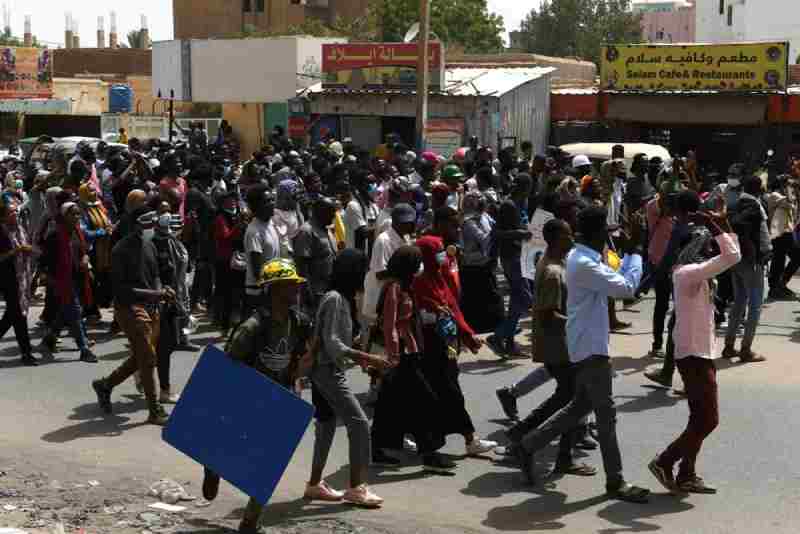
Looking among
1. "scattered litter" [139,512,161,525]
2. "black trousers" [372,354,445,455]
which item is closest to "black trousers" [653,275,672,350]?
"black trousers" [372,354,445,455]

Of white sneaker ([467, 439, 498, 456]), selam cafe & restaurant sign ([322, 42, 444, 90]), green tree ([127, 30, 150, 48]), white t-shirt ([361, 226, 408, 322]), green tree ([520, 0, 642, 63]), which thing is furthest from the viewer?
green tree ([127, 30, 150, 48])

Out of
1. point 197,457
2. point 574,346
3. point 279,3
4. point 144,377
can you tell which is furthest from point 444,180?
point 279,3

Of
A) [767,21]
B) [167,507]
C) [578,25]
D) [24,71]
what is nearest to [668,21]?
[578,25]

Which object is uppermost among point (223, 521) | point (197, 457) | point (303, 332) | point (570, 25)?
point (570, 25)

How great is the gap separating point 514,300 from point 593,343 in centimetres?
437

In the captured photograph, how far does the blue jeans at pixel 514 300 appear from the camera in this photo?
38.0ft

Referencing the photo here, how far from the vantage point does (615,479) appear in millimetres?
7387

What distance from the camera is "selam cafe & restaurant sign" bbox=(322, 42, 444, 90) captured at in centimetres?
2997

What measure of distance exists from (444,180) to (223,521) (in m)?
6.90

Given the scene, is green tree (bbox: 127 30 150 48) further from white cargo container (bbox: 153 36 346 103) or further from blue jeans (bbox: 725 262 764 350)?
blue jeans (bbox: 725 262 764 350)

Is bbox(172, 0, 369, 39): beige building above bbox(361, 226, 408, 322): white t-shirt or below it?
above

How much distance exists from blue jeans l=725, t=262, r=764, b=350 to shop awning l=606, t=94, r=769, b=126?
17845 mm

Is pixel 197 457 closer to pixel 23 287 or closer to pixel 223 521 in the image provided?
pixel 223 521

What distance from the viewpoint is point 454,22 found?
70.8 meters
